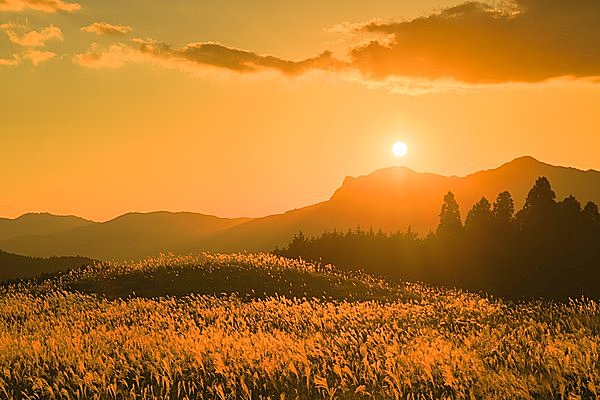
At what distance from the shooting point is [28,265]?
83625mm

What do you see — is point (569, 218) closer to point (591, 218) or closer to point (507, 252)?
point (591, 218)

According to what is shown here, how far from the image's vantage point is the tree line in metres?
43.7

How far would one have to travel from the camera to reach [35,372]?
383 inches

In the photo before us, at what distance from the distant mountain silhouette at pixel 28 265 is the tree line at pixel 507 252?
126 ft

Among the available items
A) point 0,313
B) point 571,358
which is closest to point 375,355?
point 571,358

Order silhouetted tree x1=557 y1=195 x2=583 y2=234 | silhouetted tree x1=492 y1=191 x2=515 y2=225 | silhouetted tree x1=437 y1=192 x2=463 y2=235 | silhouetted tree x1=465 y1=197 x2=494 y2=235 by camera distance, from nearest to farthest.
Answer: silhouetted tree x1=557 y1=195 x2=583 y2=234 < silhouetted tree x1=492 y1=191 x2=515 y2=225 < silhouetted tree x1=465 y1=197 x2=494 y2=235 < silhouetted tree x1=437 y1=192 x2=463 y2=235

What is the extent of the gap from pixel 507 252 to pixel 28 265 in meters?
66.5

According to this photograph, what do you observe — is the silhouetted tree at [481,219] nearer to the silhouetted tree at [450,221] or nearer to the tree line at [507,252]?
the tree line at [507,252]

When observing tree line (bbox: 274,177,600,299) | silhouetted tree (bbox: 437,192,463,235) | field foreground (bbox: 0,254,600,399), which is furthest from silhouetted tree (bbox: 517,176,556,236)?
field foreground (bbox: 0,254,600,399)

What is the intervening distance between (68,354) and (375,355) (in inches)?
223

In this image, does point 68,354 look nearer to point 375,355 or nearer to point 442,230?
point 375,355

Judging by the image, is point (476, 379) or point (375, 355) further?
point (375, 355)

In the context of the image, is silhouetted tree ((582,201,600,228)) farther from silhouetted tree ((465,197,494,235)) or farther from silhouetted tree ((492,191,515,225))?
silhouetted tree ((465,197,494,235))

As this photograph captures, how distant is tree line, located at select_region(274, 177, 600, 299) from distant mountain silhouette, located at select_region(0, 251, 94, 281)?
38439 mm
